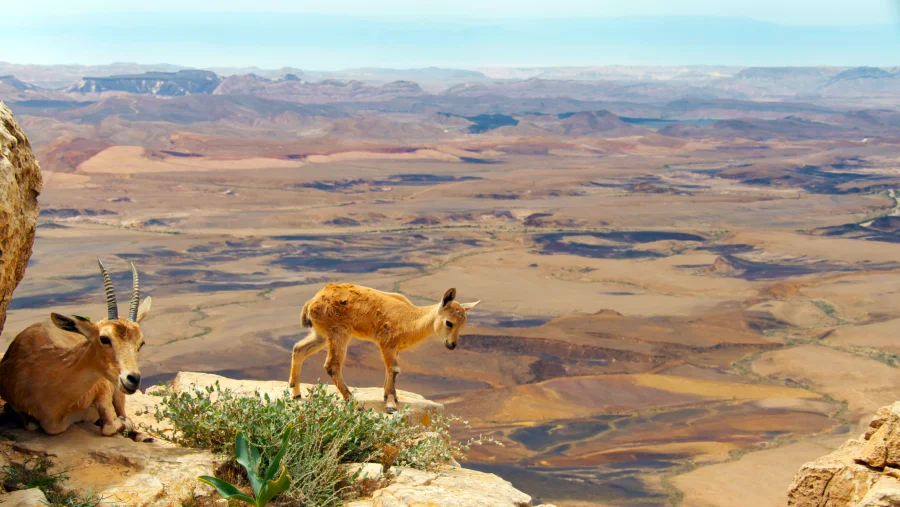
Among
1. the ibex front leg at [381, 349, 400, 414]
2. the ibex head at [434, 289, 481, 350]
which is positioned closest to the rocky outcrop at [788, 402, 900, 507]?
the ibex head at [434, 289, 481, 350]

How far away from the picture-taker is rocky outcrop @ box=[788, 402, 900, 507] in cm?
661

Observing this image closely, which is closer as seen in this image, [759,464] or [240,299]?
[759,464]

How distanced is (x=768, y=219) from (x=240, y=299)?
50.5 meters

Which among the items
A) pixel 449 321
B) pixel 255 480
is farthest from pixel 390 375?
pixel 255 480

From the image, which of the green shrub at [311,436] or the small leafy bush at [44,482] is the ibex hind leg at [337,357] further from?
the small leafy bush at [44,482]

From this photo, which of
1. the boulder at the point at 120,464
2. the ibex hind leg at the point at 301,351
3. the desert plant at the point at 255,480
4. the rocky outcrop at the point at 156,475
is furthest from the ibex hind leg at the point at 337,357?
the desert plant at the point at 255,480

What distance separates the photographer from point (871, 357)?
3909 centimetres

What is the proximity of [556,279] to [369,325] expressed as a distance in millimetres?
48174

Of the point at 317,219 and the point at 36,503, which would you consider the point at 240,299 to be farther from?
the point at 36,503

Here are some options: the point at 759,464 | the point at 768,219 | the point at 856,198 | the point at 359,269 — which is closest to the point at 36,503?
the point at 759,464

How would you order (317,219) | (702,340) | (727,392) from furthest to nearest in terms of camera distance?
(317,219) < (702,340) < (727,392)

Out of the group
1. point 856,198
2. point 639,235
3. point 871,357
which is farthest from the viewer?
point 856,198

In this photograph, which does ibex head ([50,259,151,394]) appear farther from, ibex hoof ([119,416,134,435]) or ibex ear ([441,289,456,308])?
ibex ear ([441,289,456,308])

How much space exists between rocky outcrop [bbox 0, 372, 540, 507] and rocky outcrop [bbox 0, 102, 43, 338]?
3.25ft
